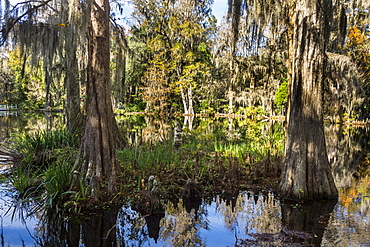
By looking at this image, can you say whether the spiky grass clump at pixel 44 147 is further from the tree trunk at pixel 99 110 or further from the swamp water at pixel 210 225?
the tree trunk at pixel 99 110

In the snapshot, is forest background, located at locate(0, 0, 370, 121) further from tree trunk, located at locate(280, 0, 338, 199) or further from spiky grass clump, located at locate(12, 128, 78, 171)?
tree trunk, located at locate(280, 0, 338, 199)

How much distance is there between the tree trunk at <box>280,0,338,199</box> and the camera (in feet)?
14.5

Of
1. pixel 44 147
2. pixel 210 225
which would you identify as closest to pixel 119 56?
pixel 44 147

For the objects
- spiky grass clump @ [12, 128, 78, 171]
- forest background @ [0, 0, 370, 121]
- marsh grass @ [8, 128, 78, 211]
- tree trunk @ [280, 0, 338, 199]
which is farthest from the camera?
forest background @ [0, 0, 370, 121]

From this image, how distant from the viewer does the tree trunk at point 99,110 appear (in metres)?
4.48

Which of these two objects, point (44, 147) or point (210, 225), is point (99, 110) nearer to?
point (210, 225)

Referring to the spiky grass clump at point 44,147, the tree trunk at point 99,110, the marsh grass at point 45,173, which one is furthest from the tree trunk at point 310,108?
the spiky grass clump at point 44,147

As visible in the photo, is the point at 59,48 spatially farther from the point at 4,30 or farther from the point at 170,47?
the point at 170,47

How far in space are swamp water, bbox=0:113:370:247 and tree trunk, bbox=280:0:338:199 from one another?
30 centimetres

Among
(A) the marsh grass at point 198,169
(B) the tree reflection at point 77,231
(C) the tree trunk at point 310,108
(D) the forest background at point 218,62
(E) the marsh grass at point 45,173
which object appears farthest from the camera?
(D) the forest background at point 218,62

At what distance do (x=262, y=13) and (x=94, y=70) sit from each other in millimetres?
4415

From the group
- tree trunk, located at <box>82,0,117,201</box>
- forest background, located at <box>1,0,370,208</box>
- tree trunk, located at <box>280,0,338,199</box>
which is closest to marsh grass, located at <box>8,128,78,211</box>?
forest background, located at <box>1,0,370,208</box>

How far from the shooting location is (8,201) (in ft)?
14.6

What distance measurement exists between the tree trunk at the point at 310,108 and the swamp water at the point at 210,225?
1.00ft
